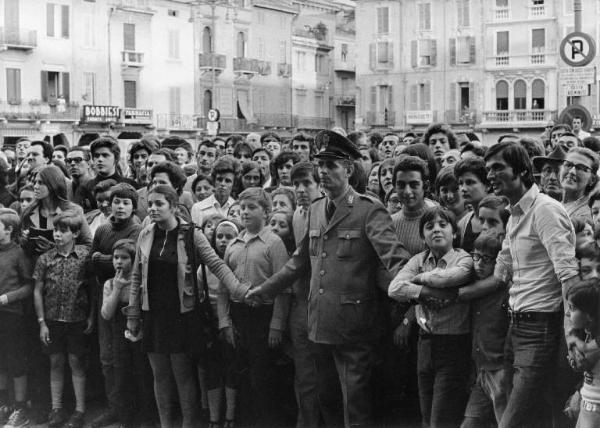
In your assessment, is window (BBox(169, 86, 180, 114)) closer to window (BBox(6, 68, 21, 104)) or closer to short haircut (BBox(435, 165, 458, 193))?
window (BBox(6, 68, 21, 104))

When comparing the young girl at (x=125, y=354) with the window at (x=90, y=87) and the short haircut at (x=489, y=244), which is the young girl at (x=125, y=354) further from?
the window at (x=90, y=87)

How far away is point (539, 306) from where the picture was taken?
17.1ft

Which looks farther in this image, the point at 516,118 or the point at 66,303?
the point at 516,118

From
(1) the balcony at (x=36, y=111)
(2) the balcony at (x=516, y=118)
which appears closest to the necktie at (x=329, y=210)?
(1) the balcony at (x=36, y=111)

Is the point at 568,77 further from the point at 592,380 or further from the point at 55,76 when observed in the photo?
the point at 55,76

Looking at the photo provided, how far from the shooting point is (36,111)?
4100 cm

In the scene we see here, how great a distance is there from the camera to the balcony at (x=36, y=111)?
39906 millimetres

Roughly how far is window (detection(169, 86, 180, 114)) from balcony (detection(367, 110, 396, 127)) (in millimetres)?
11844

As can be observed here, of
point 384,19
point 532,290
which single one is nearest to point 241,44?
point 384,19

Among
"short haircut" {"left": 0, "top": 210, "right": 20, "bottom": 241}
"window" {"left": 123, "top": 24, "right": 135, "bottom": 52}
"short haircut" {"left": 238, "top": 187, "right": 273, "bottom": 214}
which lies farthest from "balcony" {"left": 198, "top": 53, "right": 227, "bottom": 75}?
"short haircut" {"left": 238, "top": 187, "right": 273, "bottom": 214}

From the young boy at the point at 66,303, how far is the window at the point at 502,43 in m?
45.0

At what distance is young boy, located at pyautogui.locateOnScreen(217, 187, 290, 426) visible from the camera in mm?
6773

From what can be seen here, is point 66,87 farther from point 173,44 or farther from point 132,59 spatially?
point 173,44

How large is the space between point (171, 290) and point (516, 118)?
4481cm
